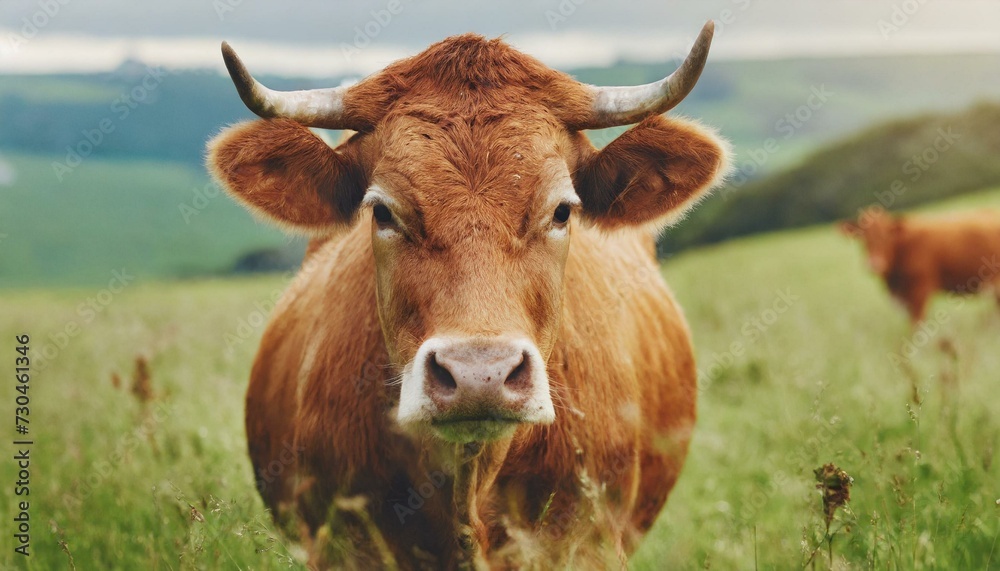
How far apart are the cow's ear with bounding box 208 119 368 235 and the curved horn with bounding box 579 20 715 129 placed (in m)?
0.93

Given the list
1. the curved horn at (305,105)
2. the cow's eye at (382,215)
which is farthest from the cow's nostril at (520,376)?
the curved horn at (305,105)

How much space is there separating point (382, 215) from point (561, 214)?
0.64 metres

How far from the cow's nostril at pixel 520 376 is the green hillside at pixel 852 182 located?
2325 cm

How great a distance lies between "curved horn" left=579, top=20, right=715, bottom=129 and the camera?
10.3 ft

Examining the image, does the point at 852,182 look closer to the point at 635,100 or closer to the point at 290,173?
the point at 635,100

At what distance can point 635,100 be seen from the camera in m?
3.25

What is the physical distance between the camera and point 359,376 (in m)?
3.39

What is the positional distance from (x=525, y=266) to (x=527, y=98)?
71 cm

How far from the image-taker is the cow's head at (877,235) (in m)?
14.8

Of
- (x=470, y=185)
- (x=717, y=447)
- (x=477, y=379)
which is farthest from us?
(x=717, y=447)

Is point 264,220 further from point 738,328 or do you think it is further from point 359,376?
point 738,328
